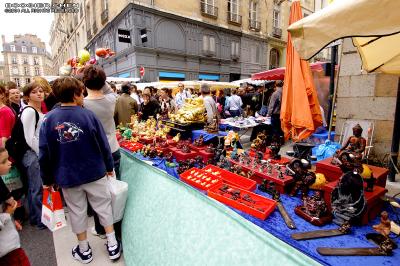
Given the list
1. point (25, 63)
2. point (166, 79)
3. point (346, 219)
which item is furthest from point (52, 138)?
point (25, 63)

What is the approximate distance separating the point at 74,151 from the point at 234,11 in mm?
24392

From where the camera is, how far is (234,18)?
23.1 m

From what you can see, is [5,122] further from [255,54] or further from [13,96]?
[255,54]

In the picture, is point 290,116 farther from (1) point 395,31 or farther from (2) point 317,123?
(1) point 395,31

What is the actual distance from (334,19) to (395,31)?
408 mm

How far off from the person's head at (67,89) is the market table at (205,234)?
1.18 metres

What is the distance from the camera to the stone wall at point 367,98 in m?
5.01

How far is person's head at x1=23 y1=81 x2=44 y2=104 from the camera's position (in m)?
3.33

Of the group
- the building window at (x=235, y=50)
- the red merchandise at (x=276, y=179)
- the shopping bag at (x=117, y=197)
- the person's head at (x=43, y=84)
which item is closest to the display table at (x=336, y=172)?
the red merchandise at (x=276, y=179)

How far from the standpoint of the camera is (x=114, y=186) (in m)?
2.84

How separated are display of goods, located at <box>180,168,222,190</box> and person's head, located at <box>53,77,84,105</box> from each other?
167cm

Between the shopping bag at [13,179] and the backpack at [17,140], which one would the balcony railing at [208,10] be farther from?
the shopping bag at [13,179]

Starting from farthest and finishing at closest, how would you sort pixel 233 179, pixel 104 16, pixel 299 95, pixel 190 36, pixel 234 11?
pixel 234 11 < pixel 104 16 < pixel 190 36 < pixel 299 95 < pixel 233 179

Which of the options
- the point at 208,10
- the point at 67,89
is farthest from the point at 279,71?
the point at 208,10
